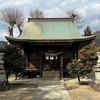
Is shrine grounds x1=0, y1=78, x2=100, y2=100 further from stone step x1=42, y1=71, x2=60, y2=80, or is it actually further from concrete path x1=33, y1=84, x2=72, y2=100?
stone step x1=42, y1=71, x2=60, y2=80

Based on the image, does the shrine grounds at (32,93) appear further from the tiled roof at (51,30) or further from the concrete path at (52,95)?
the tiled roof at (51,30)

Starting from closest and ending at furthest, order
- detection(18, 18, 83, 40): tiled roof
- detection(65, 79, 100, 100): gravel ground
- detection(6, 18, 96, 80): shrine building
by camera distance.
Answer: detection(65, 79, 100, 100): gravel ground → detection(6, 18, 96, 80): shrine building → detection(18, 18, 83, 40): tiled roof

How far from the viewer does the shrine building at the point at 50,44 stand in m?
19.3

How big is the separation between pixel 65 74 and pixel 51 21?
21.4 ft

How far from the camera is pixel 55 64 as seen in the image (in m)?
22.4

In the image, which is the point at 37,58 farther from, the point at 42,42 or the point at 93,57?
the point at 93,57

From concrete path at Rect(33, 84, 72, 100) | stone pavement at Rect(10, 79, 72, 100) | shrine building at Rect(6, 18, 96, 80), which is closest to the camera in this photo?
concrete path at Rect(33, 84, 72, 100)

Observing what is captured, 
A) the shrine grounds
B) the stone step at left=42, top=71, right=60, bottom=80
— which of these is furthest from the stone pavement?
the stone step at left=42, top=71, right=60, bottom=80

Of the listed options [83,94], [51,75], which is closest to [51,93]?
[83,94]

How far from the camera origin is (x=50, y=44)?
19.3 meters

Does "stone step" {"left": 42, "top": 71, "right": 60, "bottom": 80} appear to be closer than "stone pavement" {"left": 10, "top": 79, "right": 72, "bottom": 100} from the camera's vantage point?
No

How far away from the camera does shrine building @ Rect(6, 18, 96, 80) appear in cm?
1927

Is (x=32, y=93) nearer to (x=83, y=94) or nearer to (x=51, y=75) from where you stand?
(x=83, y=94)

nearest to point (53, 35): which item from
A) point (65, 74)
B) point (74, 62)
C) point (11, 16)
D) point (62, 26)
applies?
point (62, 26)
